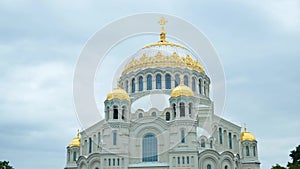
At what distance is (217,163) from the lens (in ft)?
118

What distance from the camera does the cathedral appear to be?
36000 millimetres

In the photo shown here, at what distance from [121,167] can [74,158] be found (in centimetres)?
1162

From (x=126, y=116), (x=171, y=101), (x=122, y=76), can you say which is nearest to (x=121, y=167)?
(x=126, y=116)

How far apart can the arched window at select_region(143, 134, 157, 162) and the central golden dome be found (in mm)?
10763

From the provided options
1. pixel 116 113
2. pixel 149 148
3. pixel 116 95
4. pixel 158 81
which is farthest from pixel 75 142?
pixel 149 148

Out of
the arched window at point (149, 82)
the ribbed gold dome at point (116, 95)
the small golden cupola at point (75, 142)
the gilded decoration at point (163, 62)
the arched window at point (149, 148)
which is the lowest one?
the arched window at point (149, 148)

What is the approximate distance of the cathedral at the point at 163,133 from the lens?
3600cm

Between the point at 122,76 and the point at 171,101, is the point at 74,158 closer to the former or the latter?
the point at 122,76

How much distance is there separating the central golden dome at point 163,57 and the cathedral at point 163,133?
1.88 feet

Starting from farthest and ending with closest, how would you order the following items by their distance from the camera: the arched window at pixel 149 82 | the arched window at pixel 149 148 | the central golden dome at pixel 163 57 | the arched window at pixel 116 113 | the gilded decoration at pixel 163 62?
the central golden dome at pixel 163 57
the gilded decoration at pixel 163 62
the arched window at pixel 149 82
the arched window at pixel 116 113
the arched window at pixel 149 148

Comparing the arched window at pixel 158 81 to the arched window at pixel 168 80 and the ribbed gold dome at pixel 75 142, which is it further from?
the ribbed gold dome at pixel 75 142

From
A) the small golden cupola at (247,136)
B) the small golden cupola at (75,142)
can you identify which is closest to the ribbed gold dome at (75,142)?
the small golden cupola at (75,142)

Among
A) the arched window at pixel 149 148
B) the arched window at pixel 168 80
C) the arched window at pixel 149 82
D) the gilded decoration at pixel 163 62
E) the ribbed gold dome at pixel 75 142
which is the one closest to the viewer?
the arched window at pixel 149 148

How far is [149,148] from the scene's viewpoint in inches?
1449
